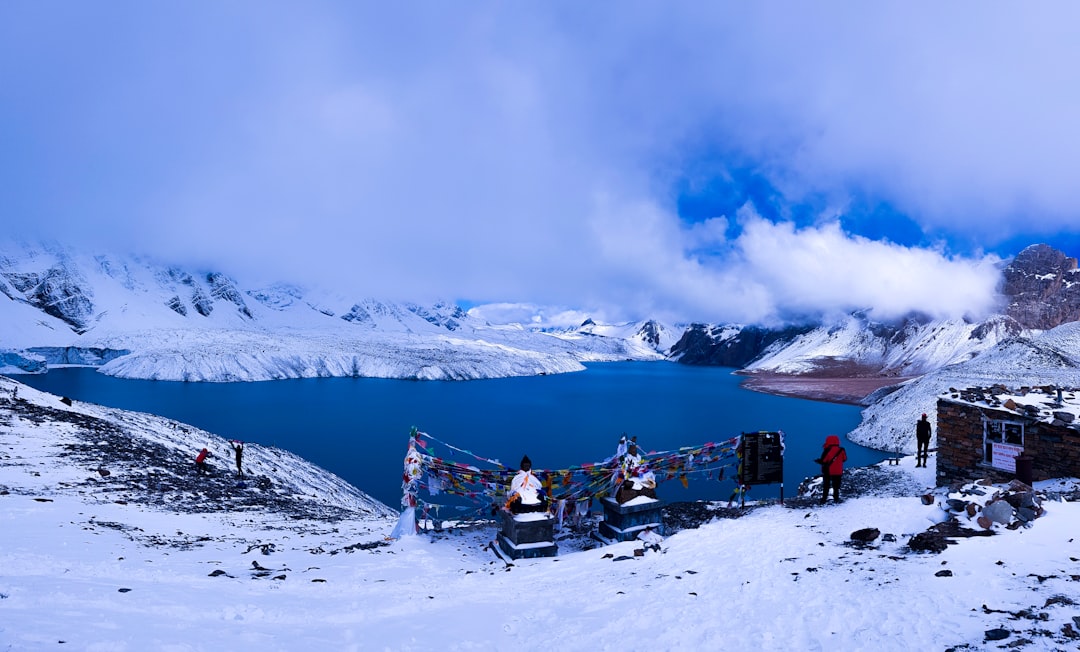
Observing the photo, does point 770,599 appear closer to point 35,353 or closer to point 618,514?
point 618,514

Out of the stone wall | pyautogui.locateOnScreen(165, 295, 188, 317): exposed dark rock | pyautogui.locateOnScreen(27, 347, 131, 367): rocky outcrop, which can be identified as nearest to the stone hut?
the stone wall

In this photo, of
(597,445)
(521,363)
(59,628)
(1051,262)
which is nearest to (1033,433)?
(59,628)

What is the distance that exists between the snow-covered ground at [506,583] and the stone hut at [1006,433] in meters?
1.06

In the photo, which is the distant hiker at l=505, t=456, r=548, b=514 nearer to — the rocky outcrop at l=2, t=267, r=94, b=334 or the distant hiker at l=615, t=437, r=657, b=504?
the distant hiker at l=615, t=437, r=657, b=504

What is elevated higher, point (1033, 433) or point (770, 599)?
point (1033, 433)

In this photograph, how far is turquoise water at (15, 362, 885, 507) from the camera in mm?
41000

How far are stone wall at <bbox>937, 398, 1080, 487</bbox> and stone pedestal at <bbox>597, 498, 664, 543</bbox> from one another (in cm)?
906

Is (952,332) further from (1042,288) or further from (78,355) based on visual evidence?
(78,355)

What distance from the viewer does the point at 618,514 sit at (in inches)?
540

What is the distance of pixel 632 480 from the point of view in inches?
546

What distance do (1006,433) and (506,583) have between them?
53.9 feet

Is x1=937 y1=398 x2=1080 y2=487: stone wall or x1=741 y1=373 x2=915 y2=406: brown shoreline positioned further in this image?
x1=741 y1=373 x2=915 y2=406: brown shoreline

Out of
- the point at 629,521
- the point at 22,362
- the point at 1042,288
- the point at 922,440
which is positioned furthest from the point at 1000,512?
the point at 1042,288

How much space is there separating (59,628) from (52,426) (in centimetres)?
2063
